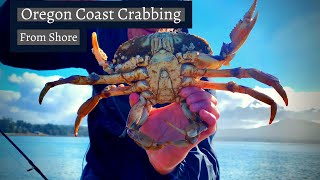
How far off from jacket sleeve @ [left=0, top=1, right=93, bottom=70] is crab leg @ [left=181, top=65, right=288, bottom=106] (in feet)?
2.46

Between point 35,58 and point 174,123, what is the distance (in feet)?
2.95

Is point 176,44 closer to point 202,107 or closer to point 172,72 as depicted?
point 172,72

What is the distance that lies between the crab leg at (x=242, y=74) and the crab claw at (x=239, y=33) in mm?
63

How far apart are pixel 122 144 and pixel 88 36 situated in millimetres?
584

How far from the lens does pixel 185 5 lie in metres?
2.04

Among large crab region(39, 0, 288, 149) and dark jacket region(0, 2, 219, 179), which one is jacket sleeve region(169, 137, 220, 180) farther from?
large crab region(39, 0, 288, 149)

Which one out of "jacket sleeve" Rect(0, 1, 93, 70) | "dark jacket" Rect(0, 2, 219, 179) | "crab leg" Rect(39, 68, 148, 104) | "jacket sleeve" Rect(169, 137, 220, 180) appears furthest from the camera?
"jacket sleeve" Rect(0, 1, 93, 70)

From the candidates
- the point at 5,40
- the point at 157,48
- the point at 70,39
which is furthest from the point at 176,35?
the point at 5,40

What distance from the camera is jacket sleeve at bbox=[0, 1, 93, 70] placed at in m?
1.86

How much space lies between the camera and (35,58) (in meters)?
1.90

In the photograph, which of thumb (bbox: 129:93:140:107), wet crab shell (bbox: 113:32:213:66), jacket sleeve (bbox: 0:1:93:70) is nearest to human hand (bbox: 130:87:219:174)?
thumb (bbox: 129:93:140:107)

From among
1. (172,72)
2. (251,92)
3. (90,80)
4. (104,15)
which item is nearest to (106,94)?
(90,80)

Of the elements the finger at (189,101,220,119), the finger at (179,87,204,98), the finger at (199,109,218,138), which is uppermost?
the finger at (179,87,204,98)

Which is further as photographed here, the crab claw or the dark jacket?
the dark jacket
